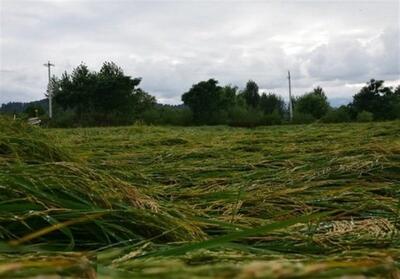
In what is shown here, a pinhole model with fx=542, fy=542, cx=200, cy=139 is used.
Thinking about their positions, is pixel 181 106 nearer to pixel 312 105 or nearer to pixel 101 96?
pixel 101 96

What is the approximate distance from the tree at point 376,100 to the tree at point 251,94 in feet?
47.1

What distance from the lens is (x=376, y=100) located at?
1264 inches

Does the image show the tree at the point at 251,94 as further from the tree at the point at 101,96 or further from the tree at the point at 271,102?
the tree at the point at 101,96

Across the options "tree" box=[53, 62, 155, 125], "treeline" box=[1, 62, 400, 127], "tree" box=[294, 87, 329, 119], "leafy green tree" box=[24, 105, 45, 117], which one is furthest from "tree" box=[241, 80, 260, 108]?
"leafy green tree" box=[24, 105, 45, 117]

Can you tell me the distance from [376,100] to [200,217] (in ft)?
105

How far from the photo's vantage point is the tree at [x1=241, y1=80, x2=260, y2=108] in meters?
46.4

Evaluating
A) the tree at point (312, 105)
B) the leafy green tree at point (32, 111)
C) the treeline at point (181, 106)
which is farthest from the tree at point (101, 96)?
the tree at point (312, 105)

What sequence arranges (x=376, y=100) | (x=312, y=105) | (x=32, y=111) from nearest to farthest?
(x=32, y=111), (x=376, y=100), (x=312, y=105)

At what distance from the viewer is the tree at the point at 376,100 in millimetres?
31719

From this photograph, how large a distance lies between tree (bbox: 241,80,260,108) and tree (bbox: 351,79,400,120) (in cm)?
1437

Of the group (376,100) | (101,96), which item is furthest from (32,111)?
(376,100)

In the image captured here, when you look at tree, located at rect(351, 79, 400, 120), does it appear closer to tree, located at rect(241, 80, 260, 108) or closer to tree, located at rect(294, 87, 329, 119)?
tree, located at rect(294, 87, 329, 119)

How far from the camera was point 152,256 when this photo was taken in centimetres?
108

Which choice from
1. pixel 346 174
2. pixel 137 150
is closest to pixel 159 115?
pixel 137 150
